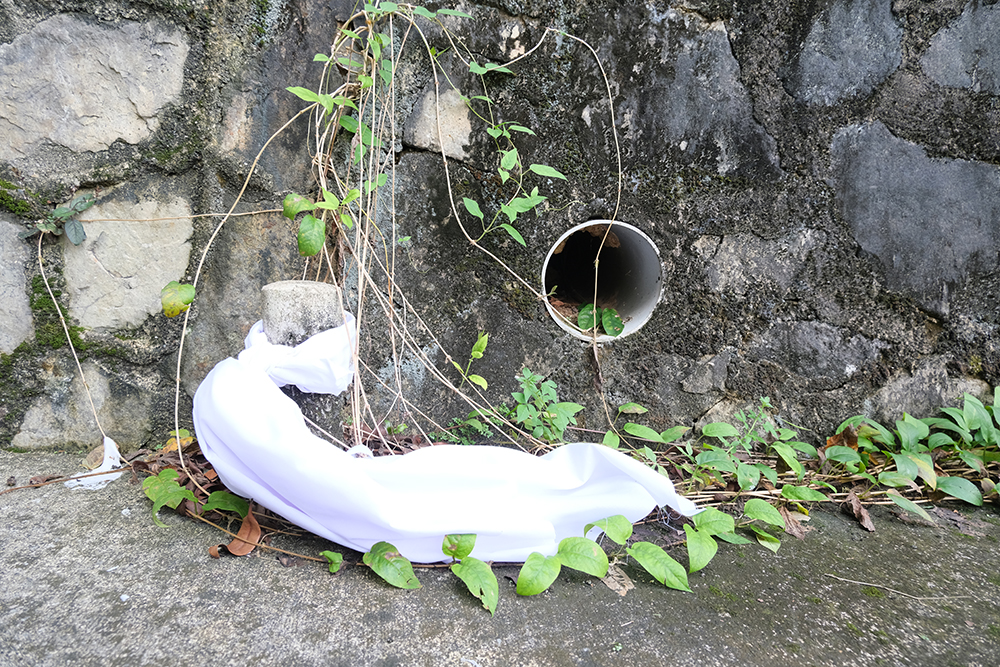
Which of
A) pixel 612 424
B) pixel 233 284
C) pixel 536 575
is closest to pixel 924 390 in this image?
pixel 612 424

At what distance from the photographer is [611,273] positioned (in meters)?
2.29

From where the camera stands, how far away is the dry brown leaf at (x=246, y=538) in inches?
47.2

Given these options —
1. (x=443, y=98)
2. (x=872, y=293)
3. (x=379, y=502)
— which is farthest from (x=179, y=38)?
(x=872, y=293)

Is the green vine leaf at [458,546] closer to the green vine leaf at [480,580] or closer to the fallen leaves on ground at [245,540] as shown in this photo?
the green vine leaf at [480,580]

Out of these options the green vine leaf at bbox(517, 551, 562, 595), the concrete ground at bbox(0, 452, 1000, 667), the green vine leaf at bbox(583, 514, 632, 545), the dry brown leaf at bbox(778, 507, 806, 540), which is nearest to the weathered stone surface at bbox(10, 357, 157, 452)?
the concrete ground at bbox(0, 452, 1000, 667)

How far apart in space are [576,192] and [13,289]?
5.39ft

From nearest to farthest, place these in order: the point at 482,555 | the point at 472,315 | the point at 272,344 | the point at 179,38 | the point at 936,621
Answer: the point at 936,621, the point at 482,555, the point at 272,344, the point at 179,38, the point at 472,315

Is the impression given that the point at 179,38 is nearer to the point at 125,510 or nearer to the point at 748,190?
the point at 125,510

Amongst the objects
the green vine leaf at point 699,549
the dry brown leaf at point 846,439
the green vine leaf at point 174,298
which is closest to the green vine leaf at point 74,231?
the green vine leaf at point 174,298

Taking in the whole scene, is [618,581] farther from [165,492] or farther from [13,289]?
[13,289]

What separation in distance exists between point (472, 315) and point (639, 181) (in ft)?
2.25

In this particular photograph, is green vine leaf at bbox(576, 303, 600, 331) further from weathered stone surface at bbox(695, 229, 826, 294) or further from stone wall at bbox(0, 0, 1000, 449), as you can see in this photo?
weathered stone surface at bbox(695, 229, 826, 294)

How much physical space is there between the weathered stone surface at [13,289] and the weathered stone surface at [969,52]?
273 centimetres

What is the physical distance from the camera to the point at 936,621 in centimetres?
111
